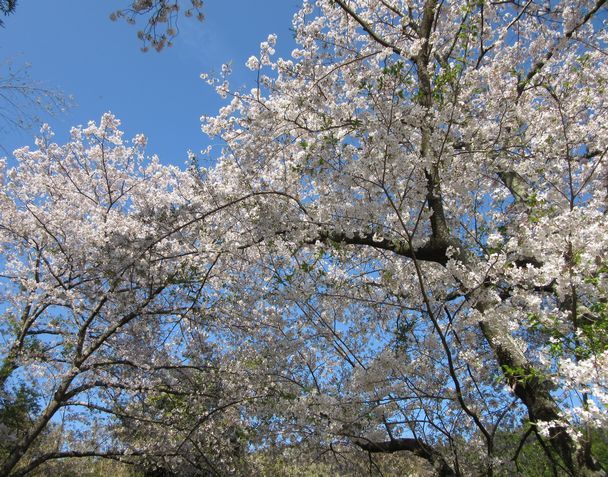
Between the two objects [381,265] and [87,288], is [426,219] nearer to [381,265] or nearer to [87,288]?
[381,265]

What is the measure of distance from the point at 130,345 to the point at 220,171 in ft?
14.2

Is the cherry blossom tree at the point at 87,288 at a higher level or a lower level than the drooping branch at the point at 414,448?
Answer: higher

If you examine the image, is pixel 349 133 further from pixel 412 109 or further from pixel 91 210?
pixel 91 210

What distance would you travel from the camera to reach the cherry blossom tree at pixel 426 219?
3.70m

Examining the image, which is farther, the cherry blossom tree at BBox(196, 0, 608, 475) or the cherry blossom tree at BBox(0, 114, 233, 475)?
the cherry blossom tree at BBox(0, 114, 233, 475)

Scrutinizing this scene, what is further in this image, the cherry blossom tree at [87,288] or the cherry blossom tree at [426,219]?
the cherry blossom tree at [87,288]

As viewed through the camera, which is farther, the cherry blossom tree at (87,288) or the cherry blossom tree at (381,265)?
the cherry blossom tree at (87,288)

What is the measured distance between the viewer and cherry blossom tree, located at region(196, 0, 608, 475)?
370cm

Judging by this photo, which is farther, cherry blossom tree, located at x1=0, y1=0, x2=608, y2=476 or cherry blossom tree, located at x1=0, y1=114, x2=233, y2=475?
cherry blossom tree, located at x1=0, y1=114, x2=233, y2=475

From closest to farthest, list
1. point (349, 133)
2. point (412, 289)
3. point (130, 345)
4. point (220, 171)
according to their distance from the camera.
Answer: point (349, 133), point (412, 289), point (220, 171), point (130, 345)

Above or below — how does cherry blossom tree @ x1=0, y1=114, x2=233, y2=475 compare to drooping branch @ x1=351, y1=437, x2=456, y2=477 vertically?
above

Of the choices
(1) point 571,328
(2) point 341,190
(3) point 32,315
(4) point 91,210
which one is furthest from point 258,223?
(3) point 32,315

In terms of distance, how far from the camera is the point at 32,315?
9.55 m

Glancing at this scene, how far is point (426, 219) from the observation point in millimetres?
5172
